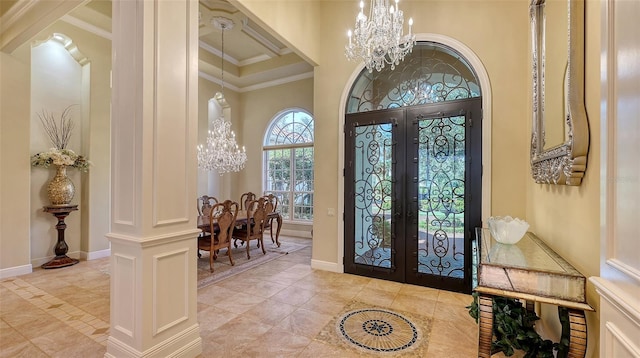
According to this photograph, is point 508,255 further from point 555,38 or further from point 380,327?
point 555,38

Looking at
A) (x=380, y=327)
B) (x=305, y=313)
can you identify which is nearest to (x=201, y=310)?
(x=305, y=313)

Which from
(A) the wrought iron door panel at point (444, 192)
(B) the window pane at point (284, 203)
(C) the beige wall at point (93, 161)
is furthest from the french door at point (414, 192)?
(C) the beige wall at point (93, 161)

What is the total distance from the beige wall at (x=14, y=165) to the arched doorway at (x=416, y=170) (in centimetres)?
485

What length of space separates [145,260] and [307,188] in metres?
5.46

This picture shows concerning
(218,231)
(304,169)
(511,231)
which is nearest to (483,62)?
(511,231)

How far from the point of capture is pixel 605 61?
3.35 ft

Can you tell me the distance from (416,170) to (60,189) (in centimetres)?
556

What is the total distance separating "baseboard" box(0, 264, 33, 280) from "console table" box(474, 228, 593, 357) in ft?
19.4

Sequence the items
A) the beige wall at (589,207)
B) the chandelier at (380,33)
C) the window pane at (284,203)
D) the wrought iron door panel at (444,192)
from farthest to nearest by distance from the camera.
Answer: the window pane at (284,203)
the wrought iron door panel at (444,192)
the chandelier at (380,33)
the beige wall at (589,207)

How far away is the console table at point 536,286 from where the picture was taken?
1.44m

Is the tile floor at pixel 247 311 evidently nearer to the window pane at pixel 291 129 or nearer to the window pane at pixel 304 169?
the window pane at pixel 304 169

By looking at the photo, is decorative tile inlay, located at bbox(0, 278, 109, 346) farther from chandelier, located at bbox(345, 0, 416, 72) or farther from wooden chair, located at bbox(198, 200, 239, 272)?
chandelier, located at bbox(345, 0, 416, 72)

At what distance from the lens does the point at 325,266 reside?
4.28 m

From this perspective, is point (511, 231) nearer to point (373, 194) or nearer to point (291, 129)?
point (373, 194)
